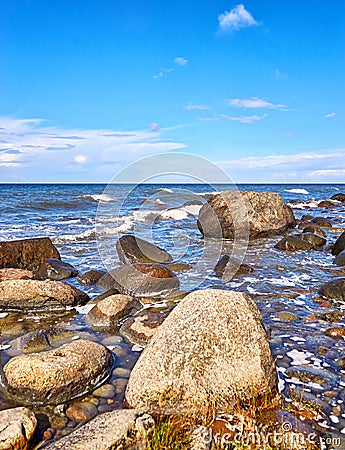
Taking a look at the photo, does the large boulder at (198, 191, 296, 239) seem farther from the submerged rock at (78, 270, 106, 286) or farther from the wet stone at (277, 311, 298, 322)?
the wet stone at (277, 311, 298, 322)

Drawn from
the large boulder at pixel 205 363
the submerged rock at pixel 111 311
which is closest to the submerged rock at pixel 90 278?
the submerged rock at pixel 111 311

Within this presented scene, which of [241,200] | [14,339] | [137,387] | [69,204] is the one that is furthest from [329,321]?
[69,204]

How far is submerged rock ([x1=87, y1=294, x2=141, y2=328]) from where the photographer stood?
508 centimetres

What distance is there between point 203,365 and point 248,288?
3647 millimetres

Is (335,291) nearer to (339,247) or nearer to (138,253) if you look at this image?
(339,247)

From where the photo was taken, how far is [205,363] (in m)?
3.21

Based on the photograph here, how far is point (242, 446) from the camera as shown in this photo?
8.63ft

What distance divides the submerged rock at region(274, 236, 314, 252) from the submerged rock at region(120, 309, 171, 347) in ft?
20.8

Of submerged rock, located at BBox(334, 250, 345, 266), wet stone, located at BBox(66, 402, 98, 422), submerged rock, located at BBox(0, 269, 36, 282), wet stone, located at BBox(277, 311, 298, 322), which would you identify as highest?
submerged rock, located at BBox(0, 269, 36, 282)

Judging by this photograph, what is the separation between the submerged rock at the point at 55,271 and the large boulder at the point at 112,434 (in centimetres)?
498

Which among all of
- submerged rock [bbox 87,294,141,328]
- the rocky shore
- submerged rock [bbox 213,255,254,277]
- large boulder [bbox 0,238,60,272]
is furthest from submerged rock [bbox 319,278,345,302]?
large boulder [bbox 0,238,60,272]

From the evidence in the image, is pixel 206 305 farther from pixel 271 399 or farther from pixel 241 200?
pixel 241 200

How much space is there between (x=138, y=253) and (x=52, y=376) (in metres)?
5.54

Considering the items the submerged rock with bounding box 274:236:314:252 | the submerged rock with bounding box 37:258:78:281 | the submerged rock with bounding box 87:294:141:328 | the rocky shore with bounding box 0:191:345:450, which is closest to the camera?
the rocky shore with bounding box 0:191:345:450
